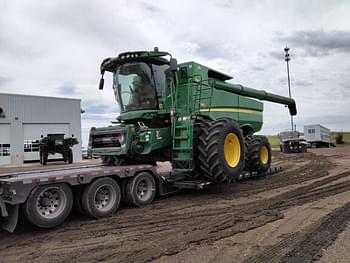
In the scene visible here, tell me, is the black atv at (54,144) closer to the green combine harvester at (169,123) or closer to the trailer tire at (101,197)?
the green combine harvester at (169,123)

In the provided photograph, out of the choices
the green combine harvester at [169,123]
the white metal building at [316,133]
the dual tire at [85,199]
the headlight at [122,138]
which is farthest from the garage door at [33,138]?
the white metal building at [316,133]

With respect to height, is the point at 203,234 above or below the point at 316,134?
below

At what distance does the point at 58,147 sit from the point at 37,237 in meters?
19.6

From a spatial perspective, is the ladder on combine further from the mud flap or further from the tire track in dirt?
the mud flap

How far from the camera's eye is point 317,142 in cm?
4053

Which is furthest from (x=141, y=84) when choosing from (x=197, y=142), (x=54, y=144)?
(x=54, y=144)

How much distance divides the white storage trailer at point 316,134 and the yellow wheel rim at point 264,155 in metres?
30.0

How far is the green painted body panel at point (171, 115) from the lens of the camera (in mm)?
8398

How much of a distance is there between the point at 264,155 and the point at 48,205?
8142 mm

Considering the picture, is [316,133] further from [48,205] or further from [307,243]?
[48,205]

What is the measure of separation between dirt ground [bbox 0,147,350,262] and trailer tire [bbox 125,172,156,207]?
0.22m

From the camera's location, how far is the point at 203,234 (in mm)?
5391

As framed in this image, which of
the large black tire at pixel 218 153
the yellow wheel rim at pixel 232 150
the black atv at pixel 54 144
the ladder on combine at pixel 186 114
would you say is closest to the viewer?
the large black tire at pixel 218 153

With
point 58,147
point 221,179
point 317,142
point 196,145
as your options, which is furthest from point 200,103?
point 317,142
